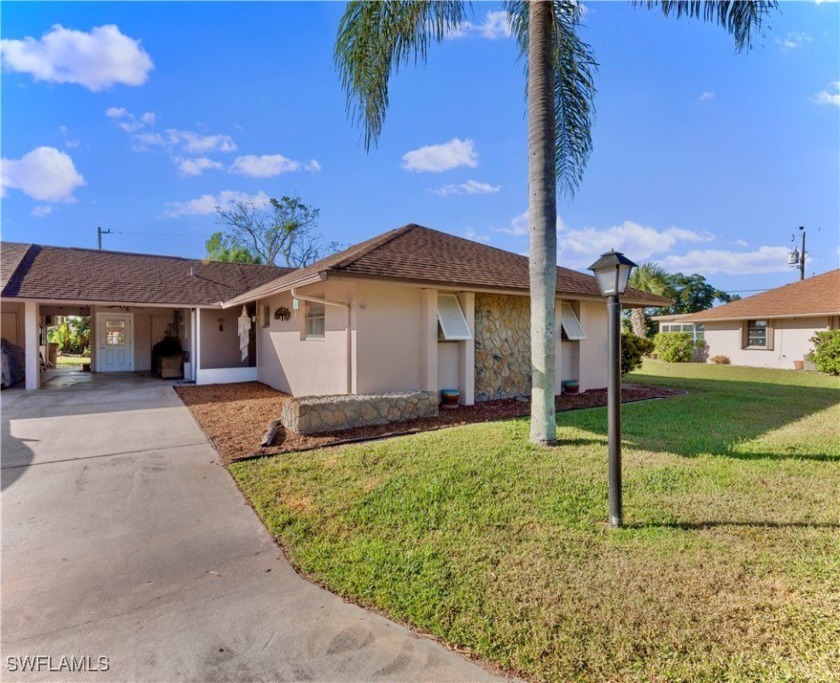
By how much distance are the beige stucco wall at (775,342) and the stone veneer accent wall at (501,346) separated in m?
17.8

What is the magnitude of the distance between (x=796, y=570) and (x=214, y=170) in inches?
1275

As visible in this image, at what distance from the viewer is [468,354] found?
9.93 m

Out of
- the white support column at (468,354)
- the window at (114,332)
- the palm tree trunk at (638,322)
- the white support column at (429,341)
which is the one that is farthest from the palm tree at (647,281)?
the window at (114,332)

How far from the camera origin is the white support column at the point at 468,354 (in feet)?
32.5

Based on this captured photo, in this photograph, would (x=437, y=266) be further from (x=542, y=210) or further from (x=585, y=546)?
(x=585, y=546)

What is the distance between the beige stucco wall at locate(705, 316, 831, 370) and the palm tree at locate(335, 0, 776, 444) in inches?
756

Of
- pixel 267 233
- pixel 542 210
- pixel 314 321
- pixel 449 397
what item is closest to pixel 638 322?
pixel 449 397

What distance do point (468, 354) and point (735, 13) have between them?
7588 millimetres

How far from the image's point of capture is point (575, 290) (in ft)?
37.7

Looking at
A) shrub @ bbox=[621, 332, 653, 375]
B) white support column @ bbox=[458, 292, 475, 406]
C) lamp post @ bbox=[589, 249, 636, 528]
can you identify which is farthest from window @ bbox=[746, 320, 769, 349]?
lamp post @ bbox=[589, 249, 636, 528]

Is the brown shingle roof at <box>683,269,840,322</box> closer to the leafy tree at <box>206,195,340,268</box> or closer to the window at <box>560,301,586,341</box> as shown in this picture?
the window at <box>560,301,586,341</box>

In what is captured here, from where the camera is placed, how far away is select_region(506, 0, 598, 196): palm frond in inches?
298

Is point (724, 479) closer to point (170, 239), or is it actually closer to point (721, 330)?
point (721, 330)

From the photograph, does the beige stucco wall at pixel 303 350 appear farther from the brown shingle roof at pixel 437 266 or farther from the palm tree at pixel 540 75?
the palm tree at pixel 540 75
